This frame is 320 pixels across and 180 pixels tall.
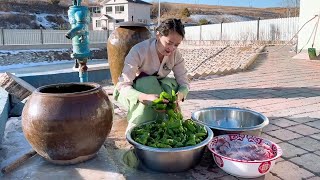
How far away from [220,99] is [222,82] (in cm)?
123

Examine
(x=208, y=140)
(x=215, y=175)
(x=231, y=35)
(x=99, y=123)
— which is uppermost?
(x=231, y=35)

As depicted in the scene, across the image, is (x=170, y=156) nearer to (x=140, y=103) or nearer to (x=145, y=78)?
(x=140, y=103)

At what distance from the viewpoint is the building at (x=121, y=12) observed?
1638 inches

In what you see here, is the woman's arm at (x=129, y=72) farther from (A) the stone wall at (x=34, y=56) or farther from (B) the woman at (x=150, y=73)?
(A) the stone wall at (x=34, y=56)

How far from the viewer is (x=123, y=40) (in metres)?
3.66

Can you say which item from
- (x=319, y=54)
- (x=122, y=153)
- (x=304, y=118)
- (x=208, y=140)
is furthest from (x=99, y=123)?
(x=319, y=54)

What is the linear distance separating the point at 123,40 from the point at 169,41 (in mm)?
1506

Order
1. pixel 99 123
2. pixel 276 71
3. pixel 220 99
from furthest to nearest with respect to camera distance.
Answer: pixel 276 71 < pixel 220 99 < pixel 99 123

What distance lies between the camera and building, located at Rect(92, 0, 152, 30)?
4159 centimetres

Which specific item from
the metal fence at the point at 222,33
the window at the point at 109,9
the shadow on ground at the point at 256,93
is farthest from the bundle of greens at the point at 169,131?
the window at the point at 109,9

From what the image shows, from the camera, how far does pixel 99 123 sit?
199cm

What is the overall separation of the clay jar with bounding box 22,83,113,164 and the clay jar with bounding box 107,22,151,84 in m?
1.69

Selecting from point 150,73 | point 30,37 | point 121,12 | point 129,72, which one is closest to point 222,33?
point 30,37

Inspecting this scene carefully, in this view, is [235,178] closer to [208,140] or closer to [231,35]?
[208,140]
